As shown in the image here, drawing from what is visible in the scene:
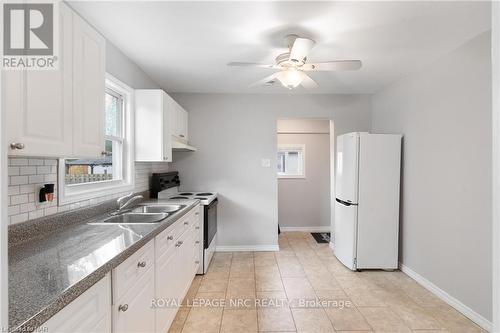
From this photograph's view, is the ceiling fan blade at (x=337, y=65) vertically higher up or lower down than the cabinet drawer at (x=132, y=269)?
higher up

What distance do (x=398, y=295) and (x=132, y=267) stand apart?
2.61m

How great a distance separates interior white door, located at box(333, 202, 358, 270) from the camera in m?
3.20

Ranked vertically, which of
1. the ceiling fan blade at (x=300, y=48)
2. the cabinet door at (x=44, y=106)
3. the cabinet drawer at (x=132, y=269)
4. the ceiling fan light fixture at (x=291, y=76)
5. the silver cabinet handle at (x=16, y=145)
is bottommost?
the cabinet drawer at (x=132, y=269)

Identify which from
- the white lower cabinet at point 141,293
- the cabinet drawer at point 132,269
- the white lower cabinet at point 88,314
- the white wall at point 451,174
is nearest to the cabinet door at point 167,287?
the white lower cabinet at point 141,293

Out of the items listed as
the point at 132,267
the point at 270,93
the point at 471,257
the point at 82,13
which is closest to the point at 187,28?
the point at 82,13

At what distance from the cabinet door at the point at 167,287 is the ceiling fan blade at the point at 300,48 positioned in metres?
1.81

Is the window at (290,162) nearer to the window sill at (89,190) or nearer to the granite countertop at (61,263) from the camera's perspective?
the window sill at (89,190)

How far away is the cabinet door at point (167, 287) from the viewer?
69.6 inches

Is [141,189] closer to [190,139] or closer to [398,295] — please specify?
[190,139]

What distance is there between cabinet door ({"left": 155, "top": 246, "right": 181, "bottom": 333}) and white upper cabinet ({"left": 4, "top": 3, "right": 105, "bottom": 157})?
90 cm

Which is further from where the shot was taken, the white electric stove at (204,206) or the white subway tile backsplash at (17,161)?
the white electric stove at (204,206)

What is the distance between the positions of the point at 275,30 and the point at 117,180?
2.03 metres

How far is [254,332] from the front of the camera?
2.04m

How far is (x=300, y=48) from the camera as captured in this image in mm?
1955
